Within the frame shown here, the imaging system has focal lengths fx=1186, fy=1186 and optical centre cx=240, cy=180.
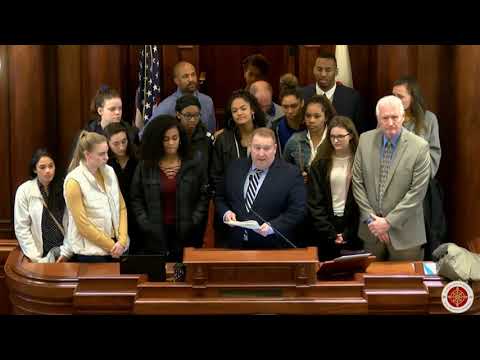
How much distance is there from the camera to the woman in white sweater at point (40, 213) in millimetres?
7035

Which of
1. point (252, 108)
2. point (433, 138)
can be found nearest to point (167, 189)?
point (252, 108)

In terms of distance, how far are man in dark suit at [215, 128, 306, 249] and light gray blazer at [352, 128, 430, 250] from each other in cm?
35

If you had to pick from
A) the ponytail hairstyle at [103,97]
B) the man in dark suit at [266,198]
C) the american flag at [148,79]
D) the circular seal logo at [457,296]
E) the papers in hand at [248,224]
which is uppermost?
the american flag at [148,79]

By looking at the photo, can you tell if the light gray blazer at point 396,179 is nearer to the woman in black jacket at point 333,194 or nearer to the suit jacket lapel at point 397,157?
the suit jacket lapel at point 397,157

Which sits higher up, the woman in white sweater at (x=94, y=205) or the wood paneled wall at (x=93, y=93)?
the wood paneled wall at (x=93, y=93)

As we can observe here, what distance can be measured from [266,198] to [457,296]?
120cm

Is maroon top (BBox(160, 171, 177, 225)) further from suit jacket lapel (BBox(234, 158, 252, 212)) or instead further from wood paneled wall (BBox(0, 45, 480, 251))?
wood paneled wall (BBox(0, 45, 480, 251))

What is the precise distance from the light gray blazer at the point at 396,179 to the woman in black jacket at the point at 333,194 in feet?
0.44

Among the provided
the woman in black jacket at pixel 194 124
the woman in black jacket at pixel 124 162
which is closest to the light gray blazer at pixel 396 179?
the woman in black jacket at pixel 194 124

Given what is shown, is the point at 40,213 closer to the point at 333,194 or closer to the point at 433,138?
the point at 333,194

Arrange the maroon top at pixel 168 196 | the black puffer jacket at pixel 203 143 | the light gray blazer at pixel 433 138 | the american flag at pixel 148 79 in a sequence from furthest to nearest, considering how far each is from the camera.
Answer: the american flag at pixel 148 79
the light gray blazer at pixel 433 138
the black puffer jacket at pixel 203 143
the maroon top at pixel 168 196

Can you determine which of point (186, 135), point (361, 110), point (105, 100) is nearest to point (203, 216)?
point (186, 135)

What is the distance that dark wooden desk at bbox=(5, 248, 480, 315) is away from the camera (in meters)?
6.37

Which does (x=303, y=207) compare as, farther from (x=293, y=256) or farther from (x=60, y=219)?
(x=60, y=219)
